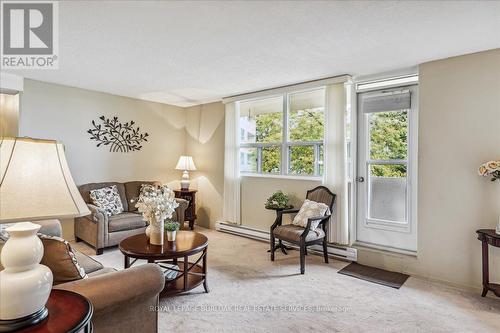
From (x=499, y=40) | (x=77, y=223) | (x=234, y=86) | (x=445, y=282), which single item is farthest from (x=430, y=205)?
(x=77, y=223)

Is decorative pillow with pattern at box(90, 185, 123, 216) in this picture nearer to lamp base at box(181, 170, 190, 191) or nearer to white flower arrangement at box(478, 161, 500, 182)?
lamp base at box(181, 170, 190, 191)

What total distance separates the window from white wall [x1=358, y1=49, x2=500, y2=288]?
1.40 meters

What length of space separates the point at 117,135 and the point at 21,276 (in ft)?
14.6

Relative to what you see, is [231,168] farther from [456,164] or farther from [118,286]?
[118,286]

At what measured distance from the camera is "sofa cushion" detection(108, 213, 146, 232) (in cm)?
408

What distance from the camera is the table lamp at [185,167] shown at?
562 cm

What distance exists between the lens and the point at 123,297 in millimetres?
1544

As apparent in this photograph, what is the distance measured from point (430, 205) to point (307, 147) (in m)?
1.82

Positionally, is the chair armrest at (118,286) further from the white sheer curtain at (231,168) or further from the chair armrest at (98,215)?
the white sheer curtain at (231,168)

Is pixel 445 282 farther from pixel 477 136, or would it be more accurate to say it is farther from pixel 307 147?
pixel 307 147

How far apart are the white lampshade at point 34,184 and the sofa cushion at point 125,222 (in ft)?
10.7

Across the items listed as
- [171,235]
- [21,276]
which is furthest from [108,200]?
[21,276]

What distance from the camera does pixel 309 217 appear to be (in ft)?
12.1

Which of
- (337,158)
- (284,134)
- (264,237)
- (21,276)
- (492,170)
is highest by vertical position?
(284,134)
